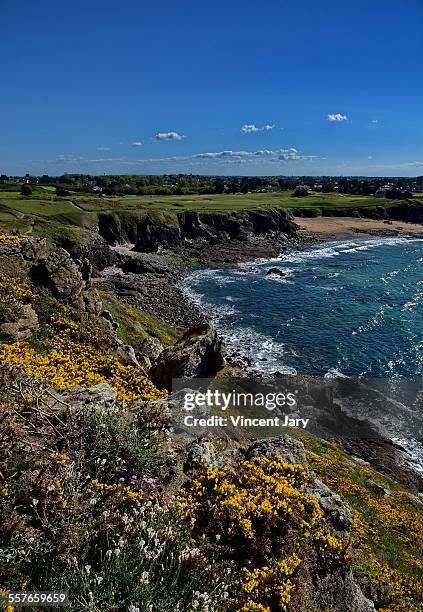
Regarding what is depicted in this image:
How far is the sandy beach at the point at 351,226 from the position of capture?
12694cm

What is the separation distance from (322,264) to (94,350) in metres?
77.1

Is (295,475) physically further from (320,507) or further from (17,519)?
(17,519)

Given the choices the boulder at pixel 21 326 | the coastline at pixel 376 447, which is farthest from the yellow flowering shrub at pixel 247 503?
the coastline at pixel 376 447

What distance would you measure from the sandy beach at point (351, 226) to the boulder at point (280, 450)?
4490 inches

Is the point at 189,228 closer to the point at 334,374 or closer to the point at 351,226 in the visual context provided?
the point at 351,226

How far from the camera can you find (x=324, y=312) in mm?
57250

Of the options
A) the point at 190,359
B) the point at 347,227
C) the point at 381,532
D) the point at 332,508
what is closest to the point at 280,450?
the point at 332,508

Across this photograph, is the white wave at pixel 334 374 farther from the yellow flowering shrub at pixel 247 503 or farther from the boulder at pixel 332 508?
the yellow flowering shrub at pixel 247 503

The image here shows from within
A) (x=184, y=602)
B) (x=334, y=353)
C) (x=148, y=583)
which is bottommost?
(x=334, y=353)

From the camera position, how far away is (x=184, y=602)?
5469mm

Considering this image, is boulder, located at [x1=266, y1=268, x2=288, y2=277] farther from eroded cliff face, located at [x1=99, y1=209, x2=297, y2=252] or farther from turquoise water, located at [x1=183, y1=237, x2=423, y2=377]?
eroded cliff face, located at [x1=99, y1=209, x2=297, y2=252]

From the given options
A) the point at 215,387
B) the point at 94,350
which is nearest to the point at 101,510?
the point at 94,350

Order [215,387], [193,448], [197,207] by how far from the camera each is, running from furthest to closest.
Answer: [197,207], [215,387], [193,448]

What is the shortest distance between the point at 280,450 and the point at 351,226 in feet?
446
